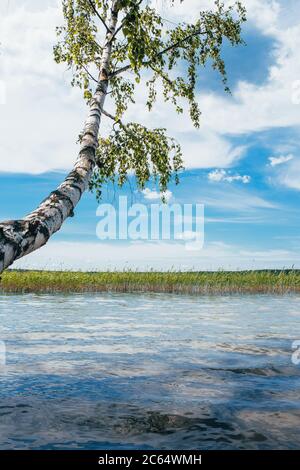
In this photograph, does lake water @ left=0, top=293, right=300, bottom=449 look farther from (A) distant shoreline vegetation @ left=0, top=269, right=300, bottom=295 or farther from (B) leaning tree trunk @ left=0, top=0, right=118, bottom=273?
(A) distant shoreline vegetation @ left=0, top=269, right=300, bottom=295

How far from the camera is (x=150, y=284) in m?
34.3

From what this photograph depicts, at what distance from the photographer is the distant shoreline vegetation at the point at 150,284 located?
33.2 meters

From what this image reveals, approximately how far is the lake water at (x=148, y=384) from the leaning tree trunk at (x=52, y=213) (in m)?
2.20

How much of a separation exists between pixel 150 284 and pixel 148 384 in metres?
25.1

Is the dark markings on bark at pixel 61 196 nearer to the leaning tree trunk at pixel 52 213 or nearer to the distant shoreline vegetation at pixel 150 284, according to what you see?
the leaning tree trunk at pixel 52 213

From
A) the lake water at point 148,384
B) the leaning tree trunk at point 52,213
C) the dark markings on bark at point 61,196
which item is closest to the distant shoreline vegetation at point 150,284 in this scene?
the lake water at point 148,384

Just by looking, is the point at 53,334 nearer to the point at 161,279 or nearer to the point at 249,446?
the point at 249,446

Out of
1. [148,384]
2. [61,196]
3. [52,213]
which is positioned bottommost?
[148,384]

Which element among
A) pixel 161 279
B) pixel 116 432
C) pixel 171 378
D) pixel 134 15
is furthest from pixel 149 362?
pixel 161 279

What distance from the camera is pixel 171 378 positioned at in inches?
380

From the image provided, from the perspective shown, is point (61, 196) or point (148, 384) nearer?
point (61, 196)

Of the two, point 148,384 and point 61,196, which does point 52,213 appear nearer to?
point 61,196

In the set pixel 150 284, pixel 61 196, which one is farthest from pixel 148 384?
pixel 150 284

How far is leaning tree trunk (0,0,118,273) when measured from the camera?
634cm
